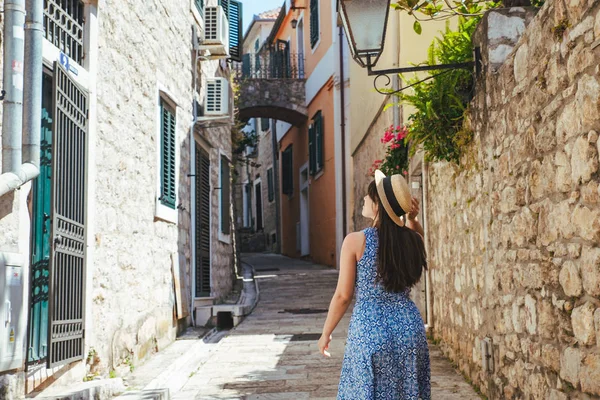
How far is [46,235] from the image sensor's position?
519cm

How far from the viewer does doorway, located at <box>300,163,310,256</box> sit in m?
21.6

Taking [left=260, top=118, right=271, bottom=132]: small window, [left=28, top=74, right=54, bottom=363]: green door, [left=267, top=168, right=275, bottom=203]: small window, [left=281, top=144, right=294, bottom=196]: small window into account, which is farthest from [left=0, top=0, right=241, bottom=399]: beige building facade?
[left=260, top=118, right=271, bottom=132]: small window

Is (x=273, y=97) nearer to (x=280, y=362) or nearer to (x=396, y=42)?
(x=396, y=42)

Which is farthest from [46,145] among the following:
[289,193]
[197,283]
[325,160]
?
[289,193]

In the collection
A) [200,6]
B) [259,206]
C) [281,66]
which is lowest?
[259,206]

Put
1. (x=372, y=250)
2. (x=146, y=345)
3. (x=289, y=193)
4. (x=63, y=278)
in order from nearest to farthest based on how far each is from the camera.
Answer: (x=372, y=250) → (x=63, y=278) → (x=146, y=345) → (x=289, y=193)

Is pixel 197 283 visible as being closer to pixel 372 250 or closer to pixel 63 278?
pixel 63 278

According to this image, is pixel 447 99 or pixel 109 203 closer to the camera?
pixel 447 99

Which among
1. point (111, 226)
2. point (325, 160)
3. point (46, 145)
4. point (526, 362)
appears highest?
point (325, 160)

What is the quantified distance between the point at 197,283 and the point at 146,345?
10.2 feet

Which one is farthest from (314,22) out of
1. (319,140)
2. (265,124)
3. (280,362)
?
(280,362)

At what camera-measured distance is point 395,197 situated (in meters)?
3.23

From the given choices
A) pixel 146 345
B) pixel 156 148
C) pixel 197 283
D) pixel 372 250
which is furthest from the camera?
pixel 197 283

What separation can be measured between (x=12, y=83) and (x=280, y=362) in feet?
13.8
